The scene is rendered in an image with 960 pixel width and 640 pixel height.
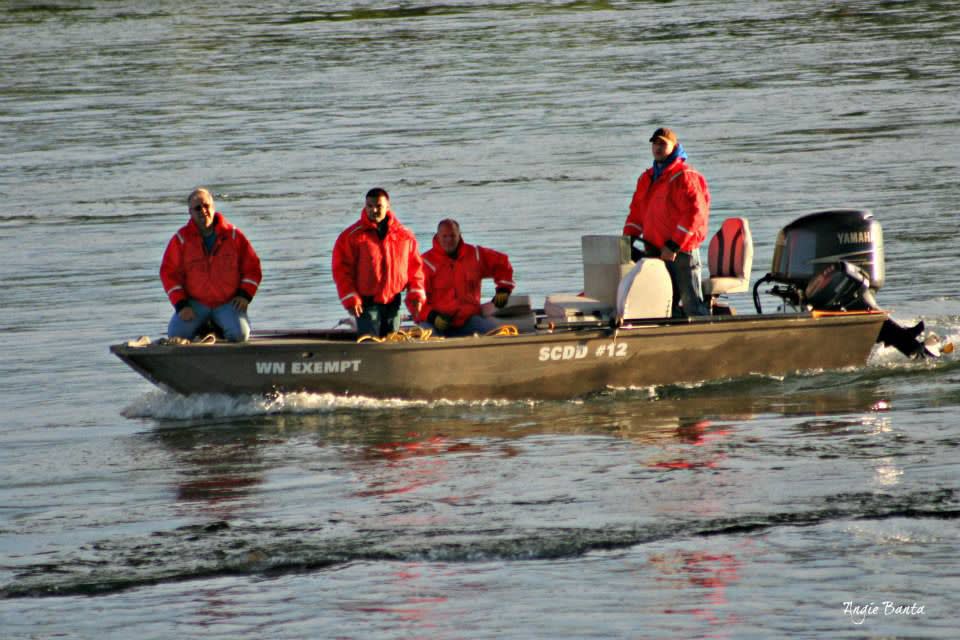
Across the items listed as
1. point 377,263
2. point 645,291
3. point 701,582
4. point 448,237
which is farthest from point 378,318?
point 701,582

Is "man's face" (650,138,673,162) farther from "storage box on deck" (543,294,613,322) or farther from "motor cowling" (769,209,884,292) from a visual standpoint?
"motor cowling" (769,209,884,292)

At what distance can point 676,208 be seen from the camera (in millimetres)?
11695

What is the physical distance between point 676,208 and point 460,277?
60.8 inches

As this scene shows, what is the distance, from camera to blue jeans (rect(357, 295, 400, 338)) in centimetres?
1162

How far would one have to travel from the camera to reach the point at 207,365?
1126cm

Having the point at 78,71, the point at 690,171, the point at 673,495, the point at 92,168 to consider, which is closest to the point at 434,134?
the point at 92,168

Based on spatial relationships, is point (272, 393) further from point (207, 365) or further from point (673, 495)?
point (673, 495)

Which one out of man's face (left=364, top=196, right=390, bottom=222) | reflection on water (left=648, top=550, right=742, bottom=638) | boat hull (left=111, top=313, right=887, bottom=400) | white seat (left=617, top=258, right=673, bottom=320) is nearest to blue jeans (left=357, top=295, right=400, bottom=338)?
boat hull (left=111, top=313, right=887, bottom=400)

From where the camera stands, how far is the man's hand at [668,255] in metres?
11.8

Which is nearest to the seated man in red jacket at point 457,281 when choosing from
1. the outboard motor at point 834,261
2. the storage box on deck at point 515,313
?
the storage box on deck at point 515,313

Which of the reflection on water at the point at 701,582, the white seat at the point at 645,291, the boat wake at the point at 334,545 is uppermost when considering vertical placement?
the white seat at the point at 645,291

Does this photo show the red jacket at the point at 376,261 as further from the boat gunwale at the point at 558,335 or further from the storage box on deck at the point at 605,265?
the storage box on deck at the point at 605,265

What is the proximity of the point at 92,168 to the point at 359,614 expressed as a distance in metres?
19.4

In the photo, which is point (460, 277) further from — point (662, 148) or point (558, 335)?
point (662, 148)
